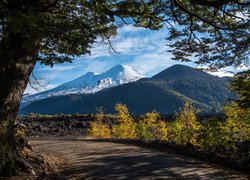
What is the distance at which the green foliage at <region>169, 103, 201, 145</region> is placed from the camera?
53.4 ft

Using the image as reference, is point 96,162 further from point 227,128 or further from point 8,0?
point 8,0

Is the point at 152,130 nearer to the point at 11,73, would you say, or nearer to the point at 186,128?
the point at 186,128

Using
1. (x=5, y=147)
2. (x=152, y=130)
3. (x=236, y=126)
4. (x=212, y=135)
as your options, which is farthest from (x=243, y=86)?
(x=152, y=130)

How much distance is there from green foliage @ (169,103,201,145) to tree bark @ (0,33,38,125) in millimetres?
8490

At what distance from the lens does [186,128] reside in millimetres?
17203

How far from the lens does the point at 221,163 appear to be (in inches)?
456

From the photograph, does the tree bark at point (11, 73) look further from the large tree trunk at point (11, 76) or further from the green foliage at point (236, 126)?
the green foliage at point (236, 126)

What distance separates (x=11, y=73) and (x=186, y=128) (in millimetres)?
9914

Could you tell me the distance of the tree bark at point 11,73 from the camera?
1041 cm

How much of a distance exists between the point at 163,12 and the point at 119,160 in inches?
222

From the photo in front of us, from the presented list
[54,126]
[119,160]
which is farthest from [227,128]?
[54,126]

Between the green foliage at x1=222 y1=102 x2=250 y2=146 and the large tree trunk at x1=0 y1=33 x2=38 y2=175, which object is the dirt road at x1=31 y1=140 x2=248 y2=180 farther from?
the green foliage at x1=222 y1=102 x2=250 y2=146

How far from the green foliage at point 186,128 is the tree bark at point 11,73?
849 cm

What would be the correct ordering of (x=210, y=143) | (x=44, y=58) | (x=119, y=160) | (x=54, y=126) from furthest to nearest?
1. (x=54, y=126)
2. (x=210, y=143)
3. (x=119, y=160)
4. (x=44, y=58)
